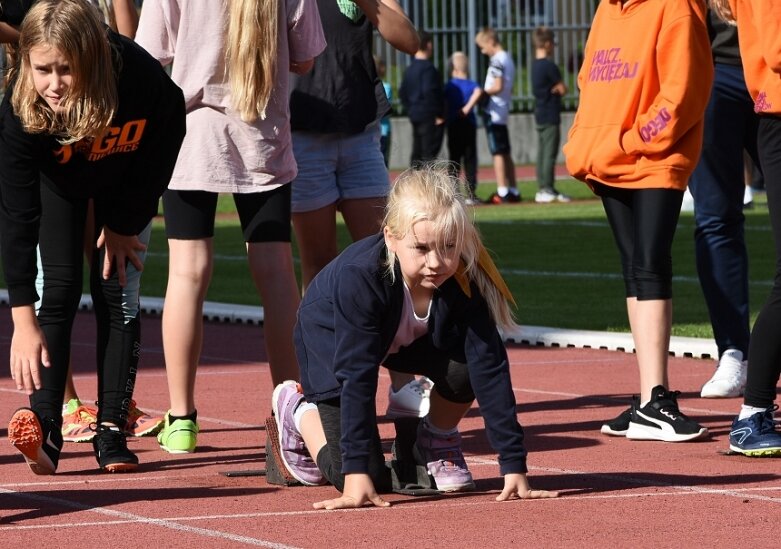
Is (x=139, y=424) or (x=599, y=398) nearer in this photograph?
(x=139, y=424)

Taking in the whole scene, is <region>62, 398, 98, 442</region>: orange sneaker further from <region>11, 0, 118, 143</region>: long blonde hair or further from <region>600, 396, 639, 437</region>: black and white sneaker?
<region>600, 396, 639, 437</region>: black and white sneaker

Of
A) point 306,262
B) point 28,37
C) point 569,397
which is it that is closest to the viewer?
point 28,37

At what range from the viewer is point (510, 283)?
12625 mm

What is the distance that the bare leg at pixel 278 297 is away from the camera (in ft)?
20.5

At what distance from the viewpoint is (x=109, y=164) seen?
5.55 metres

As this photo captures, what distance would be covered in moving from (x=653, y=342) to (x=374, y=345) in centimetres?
170

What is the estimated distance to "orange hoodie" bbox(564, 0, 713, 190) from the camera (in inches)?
250

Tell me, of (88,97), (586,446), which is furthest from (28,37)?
(586,446)

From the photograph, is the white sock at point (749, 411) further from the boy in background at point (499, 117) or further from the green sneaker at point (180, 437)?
the boy in background at point (499, 117)

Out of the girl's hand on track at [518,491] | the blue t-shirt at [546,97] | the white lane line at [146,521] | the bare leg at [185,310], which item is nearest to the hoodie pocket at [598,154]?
the bare leg at [185,310]

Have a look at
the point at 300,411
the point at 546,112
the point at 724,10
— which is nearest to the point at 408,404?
the point at 300,411

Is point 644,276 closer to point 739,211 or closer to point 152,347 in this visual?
point 739,211

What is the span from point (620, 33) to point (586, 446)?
161cm

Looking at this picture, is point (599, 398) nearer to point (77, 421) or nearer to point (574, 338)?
point (574, 338)
